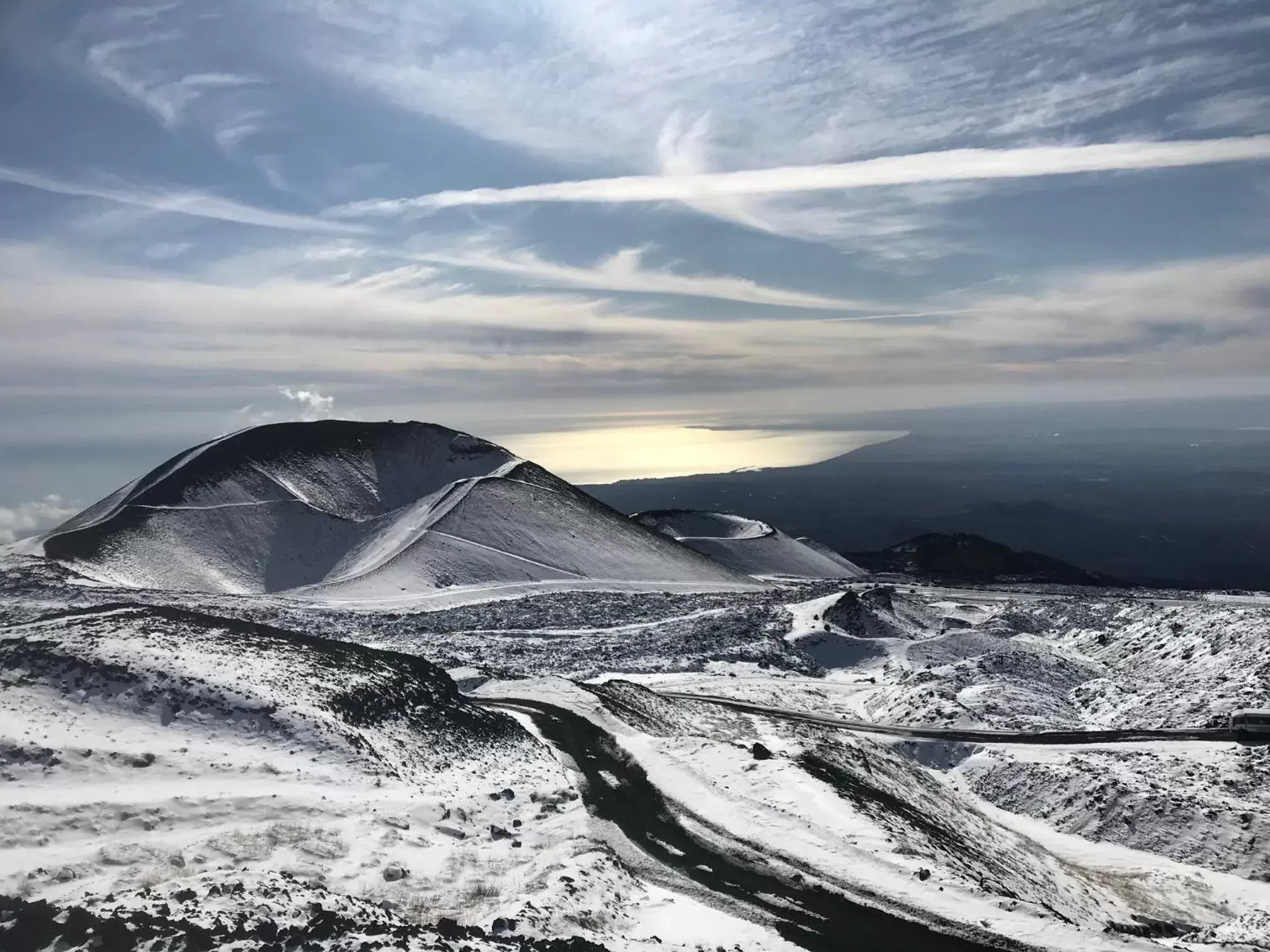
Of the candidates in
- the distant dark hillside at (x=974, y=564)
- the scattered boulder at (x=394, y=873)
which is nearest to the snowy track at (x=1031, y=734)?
the scattered boulder at (x=394, y=873)

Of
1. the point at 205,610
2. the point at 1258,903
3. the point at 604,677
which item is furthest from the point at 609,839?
the point at 205,610

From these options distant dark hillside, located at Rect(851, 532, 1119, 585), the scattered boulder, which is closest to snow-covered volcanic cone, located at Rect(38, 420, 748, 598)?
distant dark hillside, located at Rect(851, 532, 1119, 585)

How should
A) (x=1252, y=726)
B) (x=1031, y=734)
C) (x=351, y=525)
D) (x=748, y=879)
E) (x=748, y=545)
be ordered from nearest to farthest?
(x=748, y=879), (x=1252, y=726), (x=1031, y=734), (x=351, y=525), (x=748, y=545)

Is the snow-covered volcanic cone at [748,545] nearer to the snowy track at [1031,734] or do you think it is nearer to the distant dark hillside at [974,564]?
the distant dark hillside at [974,564]

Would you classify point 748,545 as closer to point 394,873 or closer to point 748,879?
point 748,879

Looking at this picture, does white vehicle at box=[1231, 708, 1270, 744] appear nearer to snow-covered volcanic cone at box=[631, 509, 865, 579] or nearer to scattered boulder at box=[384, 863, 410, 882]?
scattered boulder at box=[384, 863, 410, 882]

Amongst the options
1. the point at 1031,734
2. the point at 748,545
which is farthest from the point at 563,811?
the point at 748,545
